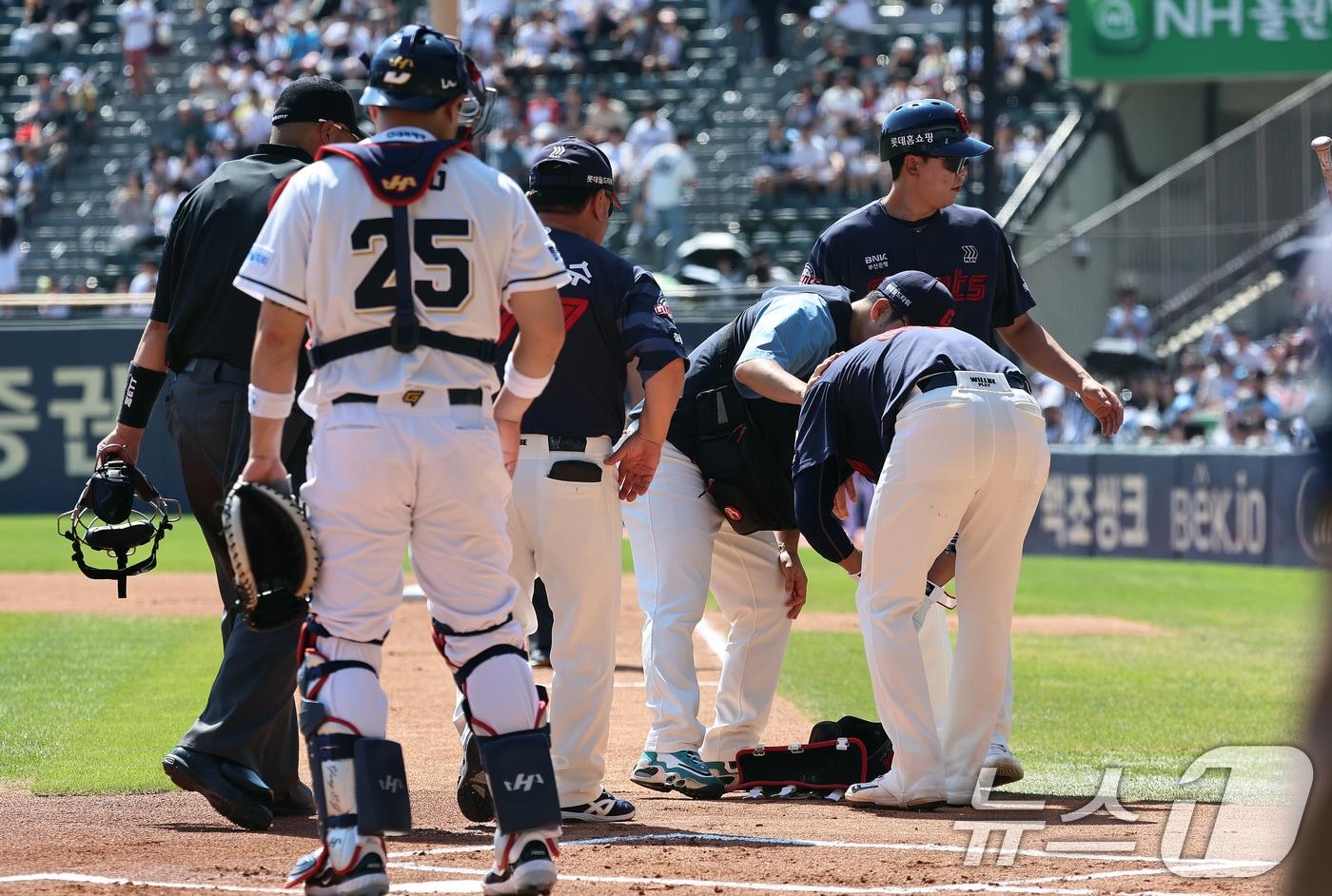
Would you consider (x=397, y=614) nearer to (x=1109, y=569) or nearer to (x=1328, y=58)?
(x=1109, y=569)

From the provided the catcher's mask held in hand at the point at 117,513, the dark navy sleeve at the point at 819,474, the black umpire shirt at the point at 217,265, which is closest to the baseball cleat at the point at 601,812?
the dark navy sleeve at the point at 819,474

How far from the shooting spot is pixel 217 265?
→ 5973mm

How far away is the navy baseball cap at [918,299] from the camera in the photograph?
6.33m

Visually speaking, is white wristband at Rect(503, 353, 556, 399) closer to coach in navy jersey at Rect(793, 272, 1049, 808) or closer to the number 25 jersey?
the number 25 jersey

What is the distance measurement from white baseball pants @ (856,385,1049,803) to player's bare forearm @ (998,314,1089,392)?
1173 millimetres

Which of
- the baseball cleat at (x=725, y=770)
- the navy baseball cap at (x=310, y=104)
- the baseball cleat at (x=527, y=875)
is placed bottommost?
the baseball cleat at (x=725, y=770)

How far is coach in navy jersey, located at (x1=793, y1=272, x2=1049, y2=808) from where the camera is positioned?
5883 millimetres

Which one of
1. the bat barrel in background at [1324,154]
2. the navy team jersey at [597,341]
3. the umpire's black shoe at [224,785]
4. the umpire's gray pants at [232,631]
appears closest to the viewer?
the umpire's black shoe at [224,785]

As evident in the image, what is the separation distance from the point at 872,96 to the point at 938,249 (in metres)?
19.7

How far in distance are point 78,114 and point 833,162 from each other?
1257cm

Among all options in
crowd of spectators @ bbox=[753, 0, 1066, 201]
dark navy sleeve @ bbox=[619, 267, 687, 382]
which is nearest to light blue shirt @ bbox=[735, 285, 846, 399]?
dark navy sleeve @ bbox=[619, 267, 687, 382]

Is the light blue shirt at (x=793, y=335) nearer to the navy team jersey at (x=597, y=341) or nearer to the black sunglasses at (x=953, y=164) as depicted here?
the navy team jersey at (x=597, y=341)

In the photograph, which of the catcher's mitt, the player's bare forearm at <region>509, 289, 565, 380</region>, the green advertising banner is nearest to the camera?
the catcher's mitt

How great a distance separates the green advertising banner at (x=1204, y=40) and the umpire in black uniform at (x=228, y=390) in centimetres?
2084
